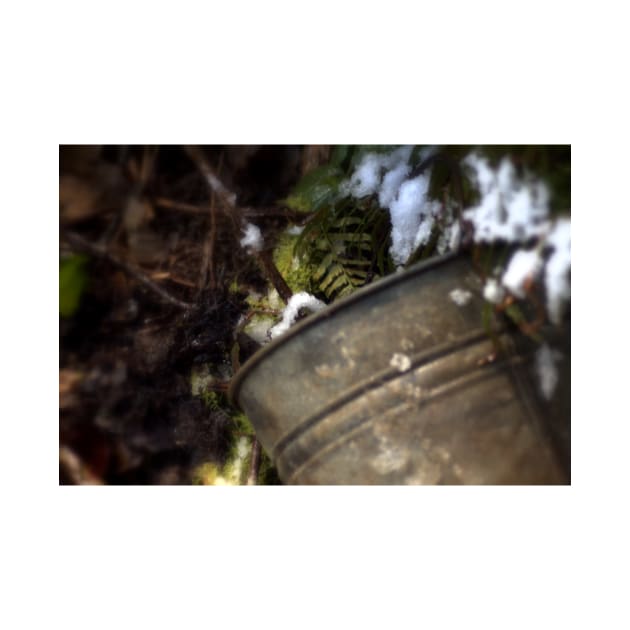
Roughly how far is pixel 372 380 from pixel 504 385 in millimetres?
242

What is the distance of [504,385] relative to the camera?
1.33m

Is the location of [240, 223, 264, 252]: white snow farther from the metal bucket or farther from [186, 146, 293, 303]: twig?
the metal bucket

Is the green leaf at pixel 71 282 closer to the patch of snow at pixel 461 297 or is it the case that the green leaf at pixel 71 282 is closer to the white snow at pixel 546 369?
the patch of snow at pixel 461 297

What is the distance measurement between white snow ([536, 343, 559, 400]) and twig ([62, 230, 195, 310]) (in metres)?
0.91

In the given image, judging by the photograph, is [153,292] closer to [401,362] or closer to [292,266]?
[292,266]

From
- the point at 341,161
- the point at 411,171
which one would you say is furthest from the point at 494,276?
the point at 341,161

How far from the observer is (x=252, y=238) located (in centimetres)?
188

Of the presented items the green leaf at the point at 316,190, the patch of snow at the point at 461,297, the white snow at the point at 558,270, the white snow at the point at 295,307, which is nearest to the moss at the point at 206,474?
the white snow at the point at 295,307

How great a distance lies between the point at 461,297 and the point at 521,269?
12 cm

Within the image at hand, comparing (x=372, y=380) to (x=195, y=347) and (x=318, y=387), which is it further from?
(x=195, y=347)

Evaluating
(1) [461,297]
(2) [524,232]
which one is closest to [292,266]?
(1) [461,297]

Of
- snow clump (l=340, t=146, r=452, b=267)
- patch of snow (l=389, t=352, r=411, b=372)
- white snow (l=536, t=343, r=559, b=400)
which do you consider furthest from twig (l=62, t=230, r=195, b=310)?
white snow (l=536, t=343, r=559, b=400)

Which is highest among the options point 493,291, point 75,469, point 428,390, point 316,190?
point 316,190

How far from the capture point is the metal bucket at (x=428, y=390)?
4.36 ft
